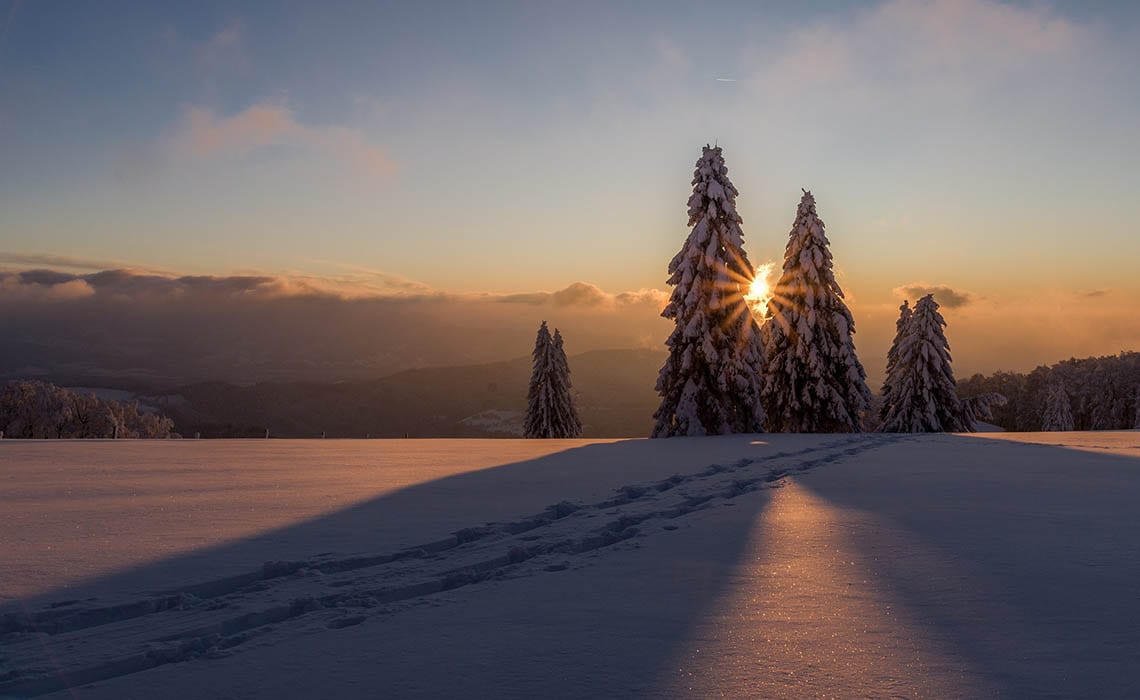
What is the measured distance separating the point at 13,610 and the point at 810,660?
412 cm

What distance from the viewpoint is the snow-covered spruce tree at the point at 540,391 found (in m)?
44.7

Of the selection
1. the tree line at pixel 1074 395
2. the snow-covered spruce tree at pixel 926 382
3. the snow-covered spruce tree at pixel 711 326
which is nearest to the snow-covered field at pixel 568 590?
the snow-covered spruce tree at pixel 711 326

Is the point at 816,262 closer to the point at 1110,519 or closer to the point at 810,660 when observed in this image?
the point at 1110,519

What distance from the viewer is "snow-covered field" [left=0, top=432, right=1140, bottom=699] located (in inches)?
125

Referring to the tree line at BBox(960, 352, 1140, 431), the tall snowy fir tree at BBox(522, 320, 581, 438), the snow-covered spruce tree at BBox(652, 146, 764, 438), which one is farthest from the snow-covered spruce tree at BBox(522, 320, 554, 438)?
the tree line at BBox(960, 352, 1140, 431)

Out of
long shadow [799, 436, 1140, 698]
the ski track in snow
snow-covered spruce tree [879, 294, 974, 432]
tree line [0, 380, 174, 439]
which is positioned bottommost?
tree line [0, 380, 174, 439]

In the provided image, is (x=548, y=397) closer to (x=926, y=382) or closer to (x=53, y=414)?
(x=926, y=382)

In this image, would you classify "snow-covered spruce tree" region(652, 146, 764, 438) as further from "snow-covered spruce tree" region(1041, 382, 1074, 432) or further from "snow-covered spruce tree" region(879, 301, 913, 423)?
"snow-covered spruce tree" region(1041, 382, 1074, 432)

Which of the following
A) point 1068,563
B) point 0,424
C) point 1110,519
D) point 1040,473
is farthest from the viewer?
point 0,424

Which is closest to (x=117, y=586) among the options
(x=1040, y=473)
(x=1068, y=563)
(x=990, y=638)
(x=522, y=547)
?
(x=522, y=547)

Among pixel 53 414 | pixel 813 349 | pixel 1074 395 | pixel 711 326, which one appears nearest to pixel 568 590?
pixel 711 326

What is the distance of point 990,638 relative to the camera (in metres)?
3.55

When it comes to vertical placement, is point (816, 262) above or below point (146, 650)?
above

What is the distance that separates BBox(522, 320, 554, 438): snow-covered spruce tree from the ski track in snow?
123ft
